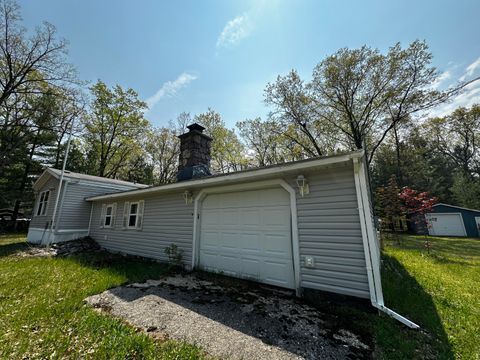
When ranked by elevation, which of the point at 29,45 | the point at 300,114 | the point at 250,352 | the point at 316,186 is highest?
the point at 29,45

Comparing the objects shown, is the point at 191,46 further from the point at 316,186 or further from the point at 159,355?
the point at 159,355

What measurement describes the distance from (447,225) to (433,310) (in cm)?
2096

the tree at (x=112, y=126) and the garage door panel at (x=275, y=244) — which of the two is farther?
the tree at (x=112, y=126)

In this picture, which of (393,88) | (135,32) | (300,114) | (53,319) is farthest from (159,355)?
(393,88)

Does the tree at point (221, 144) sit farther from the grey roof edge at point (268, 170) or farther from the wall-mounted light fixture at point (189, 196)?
the wall-mounted light fixture at point (189, 196)

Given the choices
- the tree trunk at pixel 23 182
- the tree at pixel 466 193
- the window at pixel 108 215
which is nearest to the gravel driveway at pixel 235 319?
the window at pixel 108 215

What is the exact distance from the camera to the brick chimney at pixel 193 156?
7199 millimetres

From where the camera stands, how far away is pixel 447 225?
18344 mm

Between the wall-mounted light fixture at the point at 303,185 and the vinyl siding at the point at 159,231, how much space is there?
11.5 ft

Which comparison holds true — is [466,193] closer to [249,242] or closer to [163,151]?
[249,242]

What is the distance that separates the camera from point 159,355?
7.72 feet

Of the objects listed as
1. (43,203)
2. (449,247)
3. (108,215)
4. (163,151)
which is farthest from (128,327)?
(163,151)

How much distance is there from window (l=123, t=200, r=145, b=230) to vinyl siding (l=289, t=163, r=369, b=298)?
6.43 metres

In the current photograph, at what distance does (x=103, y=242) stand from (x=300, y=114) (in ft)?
49.6
